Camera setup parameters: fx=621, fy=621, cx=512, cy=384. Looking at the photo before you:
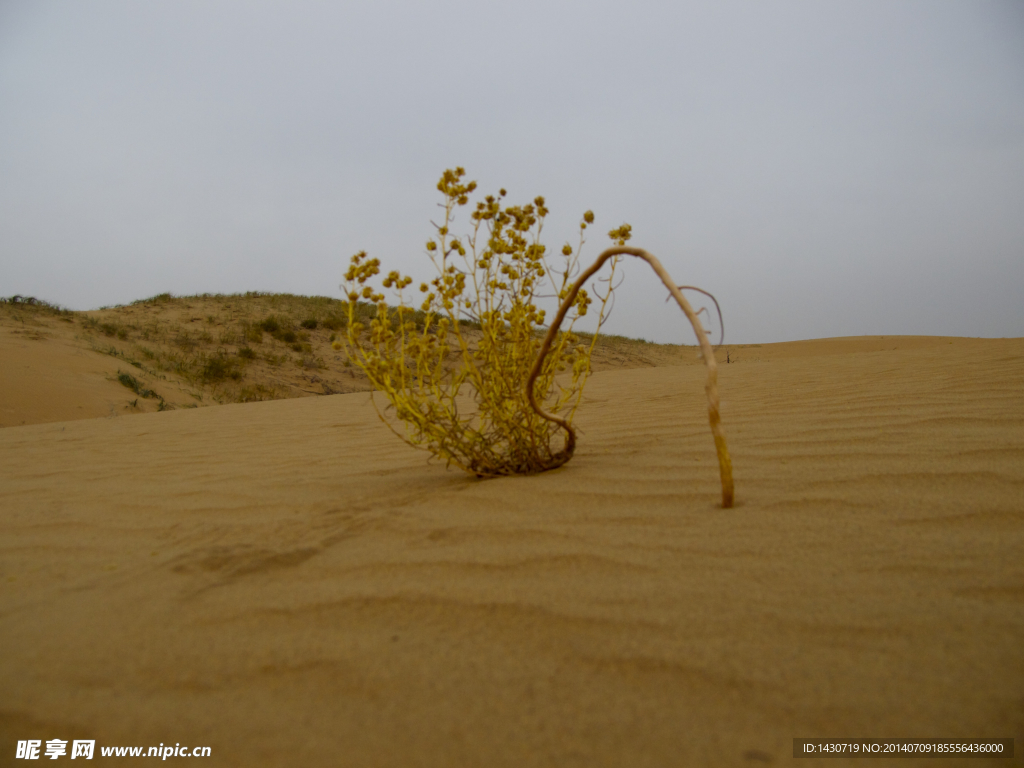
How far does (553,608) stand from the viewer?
1268mm

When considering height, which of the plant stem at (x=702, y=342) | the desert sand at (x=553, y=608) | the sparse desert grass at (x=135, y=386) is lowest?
the desert sand at (x=553, y=608)

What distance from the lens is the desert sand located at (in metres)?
0.94

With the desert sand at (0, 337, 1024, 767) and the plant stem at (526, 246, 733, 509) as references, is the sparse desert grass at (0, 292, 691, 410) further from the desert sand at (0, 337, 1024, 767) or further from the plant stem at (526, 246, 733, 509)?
the plant stem at (526, 246, 733, 509)

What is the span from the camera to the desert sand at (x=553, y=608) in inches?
37.0

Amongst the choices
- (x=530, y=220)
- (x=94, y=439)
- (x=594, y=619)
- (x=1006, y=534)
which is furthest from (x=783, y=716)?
(x=94, y=439)

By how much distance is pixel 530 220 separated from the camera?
236 centimetres

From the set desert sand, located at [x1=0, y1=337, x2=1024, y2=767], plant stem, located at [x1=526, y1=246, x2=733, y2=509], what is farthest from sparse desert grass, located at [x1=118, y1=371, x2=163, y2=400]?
plant stem, located at [x1=526, y1=246, x2=733, y2=509]

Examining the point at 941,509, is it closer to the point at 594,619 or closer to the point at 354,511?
the point at 594,619

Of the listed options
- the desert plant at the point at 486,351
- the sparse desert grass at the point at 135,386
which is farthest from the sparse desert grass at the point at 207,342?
the desert plant at the point at 486,351

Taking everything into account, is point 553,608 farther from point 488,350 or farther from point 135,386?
point 135,386

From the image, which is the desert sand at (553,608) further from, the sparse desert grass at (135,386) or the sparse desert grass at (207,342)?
the sparse desert grass at (207,342)

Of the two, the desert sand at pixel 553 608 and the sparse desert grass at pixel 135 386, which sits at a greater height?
the sparse desert grass at pixel 135 386

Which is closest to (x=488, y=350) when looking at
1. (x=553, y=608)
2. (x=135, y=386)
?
(x=553, y=608)

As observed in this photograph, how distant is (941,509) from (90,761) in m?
1.86
